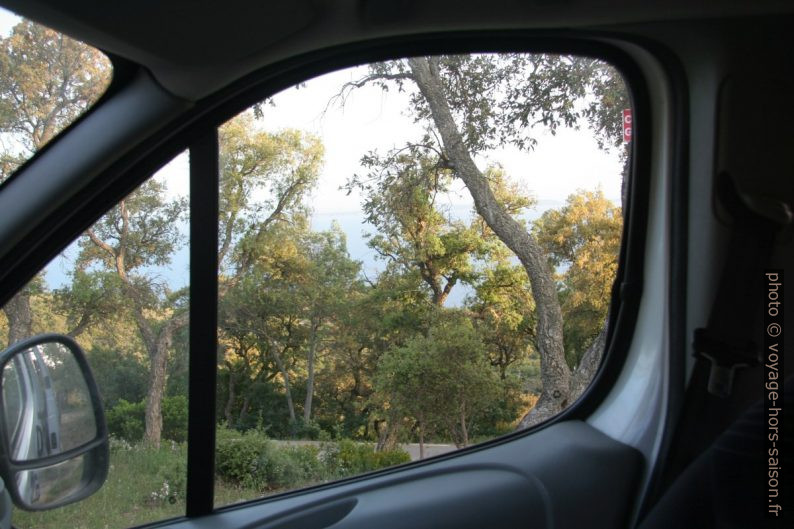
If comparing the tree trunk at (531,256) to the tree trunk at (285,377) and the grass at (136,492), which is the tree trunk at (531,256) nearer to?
the tree trunk at (285,377)

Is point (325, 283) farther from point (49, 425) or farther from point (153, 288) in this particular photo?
point (49, 425)

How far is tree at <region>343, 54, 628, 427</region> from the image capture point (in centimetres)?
201

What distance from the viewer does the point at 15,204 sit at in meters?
1.08

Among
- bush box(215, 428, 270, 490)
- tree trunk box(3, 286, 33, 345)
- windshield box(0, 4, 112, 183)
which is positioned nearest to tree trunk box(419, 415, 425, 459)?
bush box(215, 428, 270, 490)

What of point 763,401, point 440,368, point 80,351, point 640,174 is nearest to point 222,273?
point 80,351

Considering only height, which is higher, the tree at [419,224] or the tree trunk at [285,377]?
the tree at [419,224]

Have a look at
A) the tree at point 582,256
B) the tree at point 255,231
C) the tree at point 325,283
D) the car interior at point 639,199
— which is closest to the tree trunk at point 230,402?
the tree at point 255,231

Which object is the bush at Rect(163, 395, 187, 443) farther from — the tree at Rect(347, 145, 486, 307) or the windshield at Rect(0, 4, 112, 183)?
the tree at Rect(347, 145, 486, 307)

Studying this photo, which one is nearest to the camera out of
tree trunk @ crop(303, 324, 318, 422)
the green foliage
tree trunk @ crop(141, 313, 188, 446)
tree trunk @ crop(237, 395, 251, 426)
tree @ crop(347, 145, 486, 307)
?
the green foliage

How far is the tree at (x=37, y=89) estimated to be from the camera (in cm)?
120

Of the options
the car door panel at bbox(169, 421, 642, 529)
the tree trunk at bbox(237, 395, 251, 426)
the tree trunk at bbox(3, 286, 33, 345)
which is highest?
the tree trunk at bbox(3, 286, 33, 345)

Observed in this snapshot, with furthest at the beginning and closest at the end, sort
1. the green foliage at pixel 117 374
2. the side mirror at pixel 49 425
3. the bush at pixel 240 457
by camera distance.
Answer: the bush at pixel 240 457 < the green foliage at pixel 117 374 < the side mirror at pixel 49 425

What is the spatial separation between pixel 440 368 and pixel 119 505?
1.22 metres

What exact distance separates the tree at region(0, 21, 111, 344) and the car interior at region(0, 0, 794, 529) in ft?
0.17
